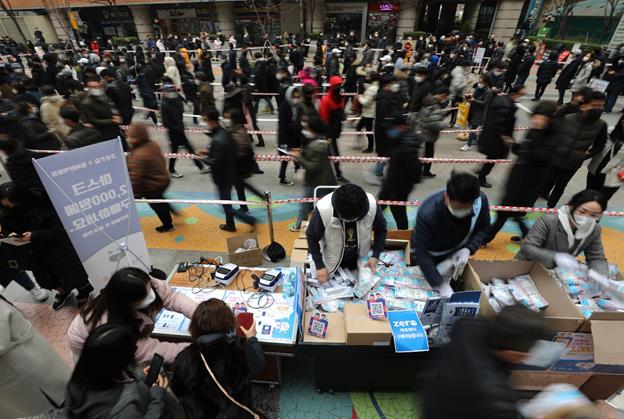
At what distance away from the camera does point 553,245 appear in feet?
10.4

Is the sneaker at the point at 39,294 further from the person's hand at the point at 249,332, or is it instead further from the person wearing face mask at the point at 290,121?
the person wearing face mask at the point at 290,121

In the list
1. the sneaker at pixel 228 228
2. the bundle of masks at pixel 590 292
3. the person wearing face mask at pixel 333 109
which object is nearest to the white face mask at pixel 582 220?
the bundle of masks at pixel 590 292

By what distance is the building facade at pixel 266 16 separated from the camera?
2708cm

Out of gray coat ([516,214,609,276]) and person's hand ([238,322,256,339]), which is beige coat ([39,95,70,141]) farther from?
gray coat ([516,214,609,276])

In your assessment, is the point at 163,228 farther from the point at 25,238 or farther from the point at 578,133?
the point at 578,133

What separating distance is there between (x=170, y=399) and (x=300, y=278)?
1442mm

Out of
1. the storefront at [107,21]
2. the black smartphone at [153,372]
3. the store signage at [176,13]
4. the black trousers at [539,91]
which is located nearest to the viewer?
the black smartphone at [153,372]

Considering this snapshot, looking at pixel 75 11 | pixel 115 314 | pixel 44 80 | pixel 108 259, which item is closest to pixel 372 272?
pixel 115 314

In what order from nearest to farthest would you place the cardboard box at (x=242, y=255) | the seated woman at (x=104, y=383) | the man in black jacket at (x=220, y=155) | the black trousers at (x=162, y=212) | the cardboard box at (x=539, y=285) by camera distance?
1. the seated woman at (x=104, y=383)
2. the cardboard box at (x=539, y=285)
3. the cardboard box at (x=242, y=255)
4. the man in black jacket at (x=220, y=155)
5. the black trousers at (x=162, y=212)

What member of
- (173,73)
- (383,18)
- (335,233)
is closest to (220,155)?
(335,233)

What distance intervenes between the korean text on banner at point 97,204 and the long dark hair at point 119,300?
54.4 inches

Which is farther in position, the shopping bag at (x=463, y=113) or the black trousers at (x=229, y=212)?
the shopping bag at (x=463, y=113)

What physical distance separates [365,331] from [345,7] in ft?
108

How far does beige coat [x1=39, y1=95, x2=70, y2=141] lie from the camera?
20.5 feet
